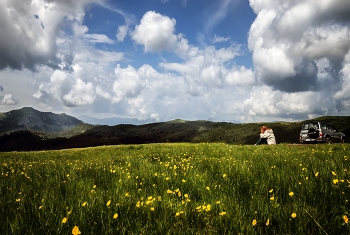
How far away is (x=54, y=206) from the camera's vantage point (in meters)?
3.41

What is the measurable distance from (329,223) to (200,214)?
159 centimetres

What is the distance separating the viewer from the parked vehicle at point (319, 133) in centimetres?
3033

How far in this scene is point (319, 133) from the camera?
30281 mm

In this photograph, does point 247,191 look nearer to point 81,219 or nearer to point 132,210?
point 132,210

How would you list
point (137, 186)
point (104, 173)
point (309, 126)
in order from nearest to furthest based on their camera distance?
point (137, 186) → point (104, 173) → point (309, 126)

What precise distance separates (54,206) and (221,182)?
133 inches

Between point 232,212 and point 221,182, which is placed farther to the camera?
point 221,182

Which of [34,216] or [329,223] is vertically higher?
[34,216]

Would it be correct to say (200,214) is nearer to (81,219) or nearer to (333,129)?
(81,219)

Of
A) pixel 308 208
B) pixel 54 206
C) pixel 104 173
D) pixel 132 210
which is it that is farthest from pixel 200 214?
pixel 104 173

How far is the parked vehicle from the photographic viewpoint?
1194 inches

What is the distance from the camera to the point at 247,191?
455 cm

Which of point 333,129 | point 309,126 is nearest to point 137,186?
point 309,126

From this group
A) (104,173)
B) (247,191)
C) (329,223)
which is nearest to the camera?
(329,223)
